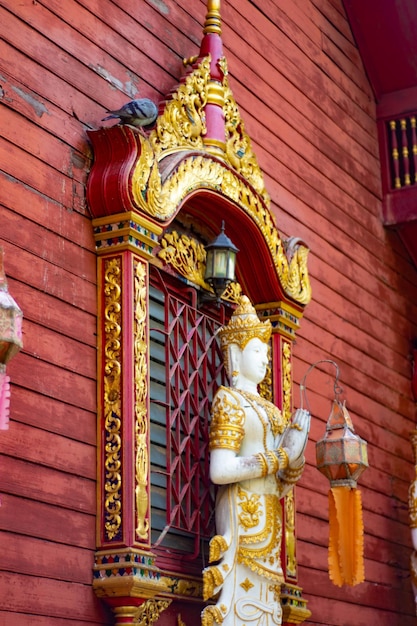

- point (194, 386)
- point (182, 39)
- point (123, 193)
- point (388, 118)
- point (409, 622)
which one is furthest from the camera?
point (388, 118)

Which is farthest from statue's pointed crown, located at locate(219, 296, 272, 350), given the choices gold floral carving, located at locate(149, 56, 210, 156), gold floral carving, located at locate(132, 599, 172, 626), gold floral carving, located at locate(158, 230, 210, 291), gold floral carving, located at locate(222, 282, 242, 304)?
gold floral carving, located at locate(132, 599, 172, 626)

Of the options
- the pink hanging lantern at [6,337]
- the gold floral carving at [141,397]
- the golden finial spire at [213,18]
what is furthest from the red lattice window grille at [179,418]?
the pink hanging lantern at [6,337]

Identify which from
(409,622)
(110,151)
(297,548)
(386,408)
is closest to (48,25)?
(110,151)

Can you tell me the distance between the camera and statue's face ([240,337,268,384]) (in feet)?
19.4

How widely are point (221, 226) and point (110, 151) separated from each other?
1059 mm

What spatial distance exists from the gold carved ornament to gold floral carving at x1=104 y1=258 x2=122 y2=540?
0.36m

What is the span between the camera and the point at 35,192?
16.6ft

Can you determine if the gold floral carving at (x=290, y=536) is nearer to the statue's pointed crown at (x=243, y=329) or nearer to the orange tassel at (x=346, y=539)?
the orange tassel at (x=346, y=539)

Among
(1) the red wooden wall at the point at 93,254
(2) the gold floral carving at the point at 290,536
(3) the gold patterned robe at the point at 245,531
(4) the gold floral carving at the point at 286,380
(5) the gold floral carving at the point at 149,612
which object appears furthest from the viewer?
(4) the gold floral carving at the point at 286,380

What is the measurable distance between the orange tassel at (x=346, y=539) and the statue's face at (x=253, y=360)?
68cm

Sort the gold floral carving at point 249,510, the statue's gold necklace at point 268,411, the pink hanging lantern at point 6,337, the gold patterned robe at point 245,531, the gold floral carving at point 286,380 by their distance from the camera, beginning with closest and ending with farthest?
the pink hanging lantern at point 6,337 → the gold patterned robe at point 245,531 → the gold floral carving at point 249,510 → the statue's gold necklace at point 268,411 → the gold floral carving at point 286,380

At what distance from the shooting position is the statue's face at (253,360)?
232 inches

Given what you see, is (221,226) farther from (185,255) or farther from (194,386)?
(194,386)

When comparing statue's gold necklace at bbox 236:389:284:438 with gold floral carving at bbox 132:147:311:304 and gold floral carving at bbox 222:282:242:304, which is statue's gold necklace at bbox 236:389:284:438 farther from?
gold floral carving at bbox 132:147:311:304
